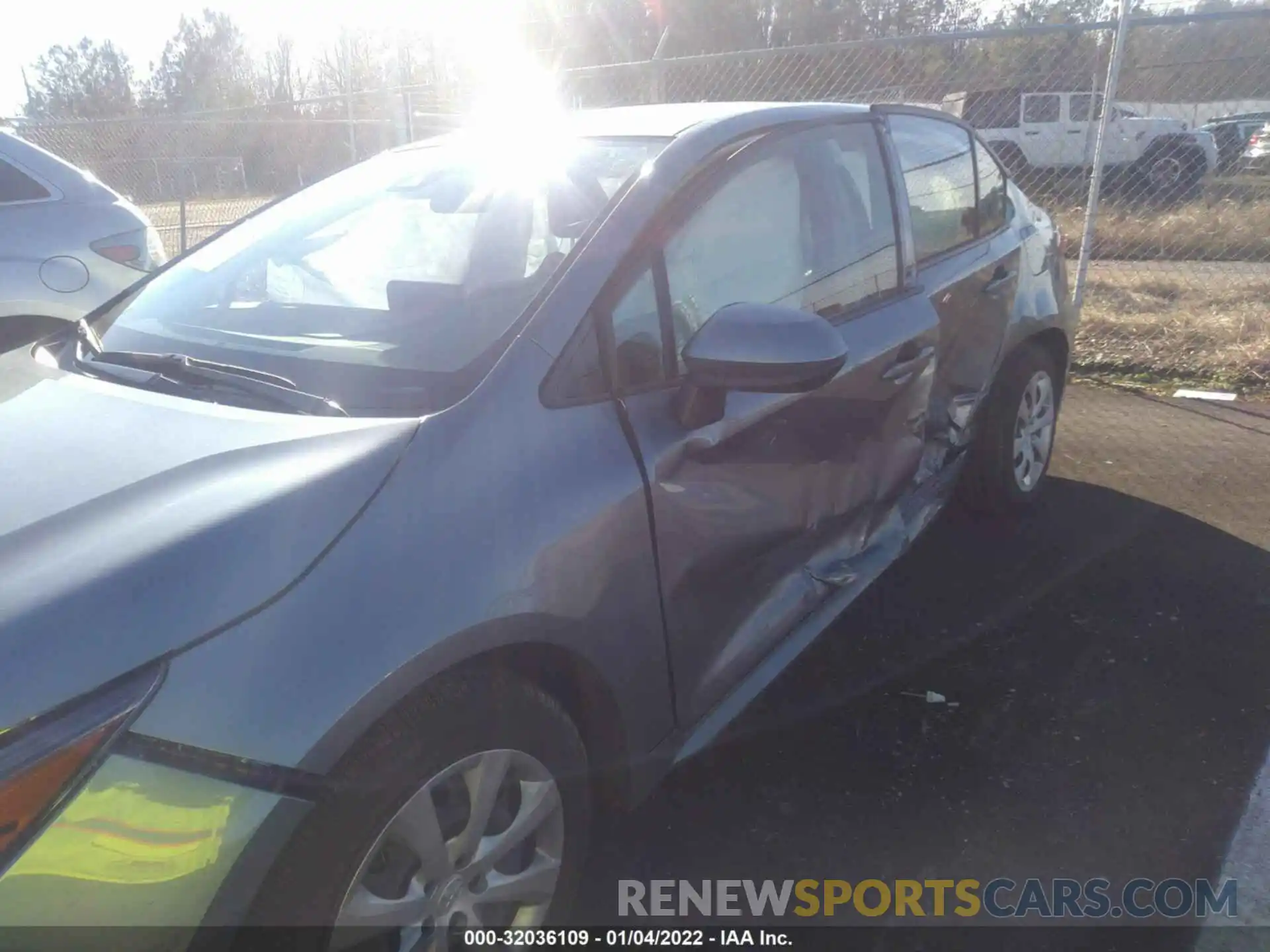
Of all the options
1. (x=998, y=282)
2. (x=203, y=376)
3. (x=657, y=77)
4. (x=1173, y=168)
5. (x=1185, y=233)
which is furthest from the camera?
(x=1173, y=168)

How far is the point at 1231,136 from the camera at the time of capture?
49.7 ft

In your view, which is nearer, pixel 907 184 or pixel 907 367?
pixel 907 367

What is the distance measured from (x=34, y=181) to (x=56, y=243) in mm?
390

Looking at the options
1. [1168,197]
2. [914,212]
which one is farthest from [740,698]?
[1168,197]

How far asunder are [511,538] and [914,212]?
7.09ft

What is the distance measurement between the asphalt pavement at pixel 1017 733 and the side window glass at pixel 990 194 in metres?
1.23

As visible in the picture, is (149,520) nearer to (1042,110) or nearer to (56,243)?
(56,243)

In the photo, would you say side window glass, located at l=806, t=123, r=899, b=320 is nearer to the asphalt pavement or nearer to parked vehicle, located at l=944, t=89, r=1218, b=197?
the asphalt pavement

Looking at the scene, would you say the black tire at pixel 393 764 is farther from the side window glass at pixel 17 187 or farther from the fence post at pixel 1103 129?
the fence post at pixel 1103 129

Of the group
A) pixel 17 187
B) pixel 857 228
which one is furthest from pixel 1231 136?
pixel 17 187

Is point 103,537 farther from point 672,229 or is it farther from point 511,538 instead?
point 672,229

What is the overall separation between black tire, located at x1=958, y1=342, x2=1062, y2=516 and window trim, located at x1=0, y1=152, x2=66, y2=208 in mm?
4275

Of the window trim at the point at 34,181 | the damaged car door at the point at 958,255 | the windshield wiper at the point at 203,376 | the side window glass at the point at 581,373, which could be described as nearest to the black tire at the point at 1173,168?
the damaged car door at the point at 958,255

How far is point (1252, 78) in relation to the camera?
Answer: 47.6ft
